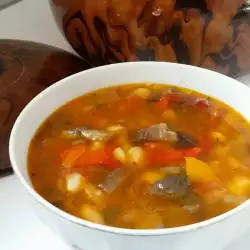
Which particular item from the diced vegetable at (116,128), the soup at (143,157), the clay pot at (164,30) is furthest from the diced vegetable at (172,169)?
the clay pot at (164,30)

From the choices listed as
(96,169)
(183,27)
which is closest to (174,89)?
(183,27)

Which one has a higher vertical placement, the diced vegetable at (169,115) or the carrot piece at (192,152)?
the carrot piece at (192,152)

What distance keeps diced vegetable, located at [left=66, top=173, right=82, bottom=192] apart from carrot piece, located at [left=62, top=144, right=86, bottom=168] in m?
0.02

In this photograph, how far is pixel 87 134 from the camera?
78cm

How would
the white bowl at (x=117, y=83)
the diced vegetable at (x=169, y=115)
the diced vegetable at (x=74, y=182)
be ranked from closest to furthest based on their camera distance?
the white bowl at (x=117, y=83) → the diced vegetable at (x=74, y=182) → the diced vegetable at (x=169, y=115)

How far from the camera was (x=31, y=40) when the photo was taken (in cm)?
117

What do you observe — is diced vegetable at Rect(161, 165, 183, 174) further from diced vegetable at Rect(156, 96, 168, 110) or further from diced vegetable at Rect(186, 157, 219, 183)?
diced vegetable at Rect(156, 96, 168, 110)

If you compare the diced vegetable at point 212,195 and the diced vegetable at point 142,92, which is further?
the diced vegetable at point 142,92

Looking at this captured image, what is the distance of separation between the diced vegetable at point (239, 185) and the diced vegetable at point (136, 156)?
12cm

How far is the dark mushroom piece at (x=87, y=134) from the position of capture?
0.77m

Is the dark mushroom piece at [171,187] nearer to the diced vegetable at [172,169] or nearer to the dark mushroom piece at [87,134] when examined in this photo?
the diced vegetable at [172,169]

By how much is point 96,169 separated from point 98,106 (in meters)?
0.14

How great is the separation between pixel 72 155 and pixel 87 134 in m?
0.05

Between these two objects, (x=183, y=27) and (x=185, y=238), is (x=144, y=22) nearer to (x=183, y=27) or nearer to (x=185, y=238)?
(x=183, y=27)
